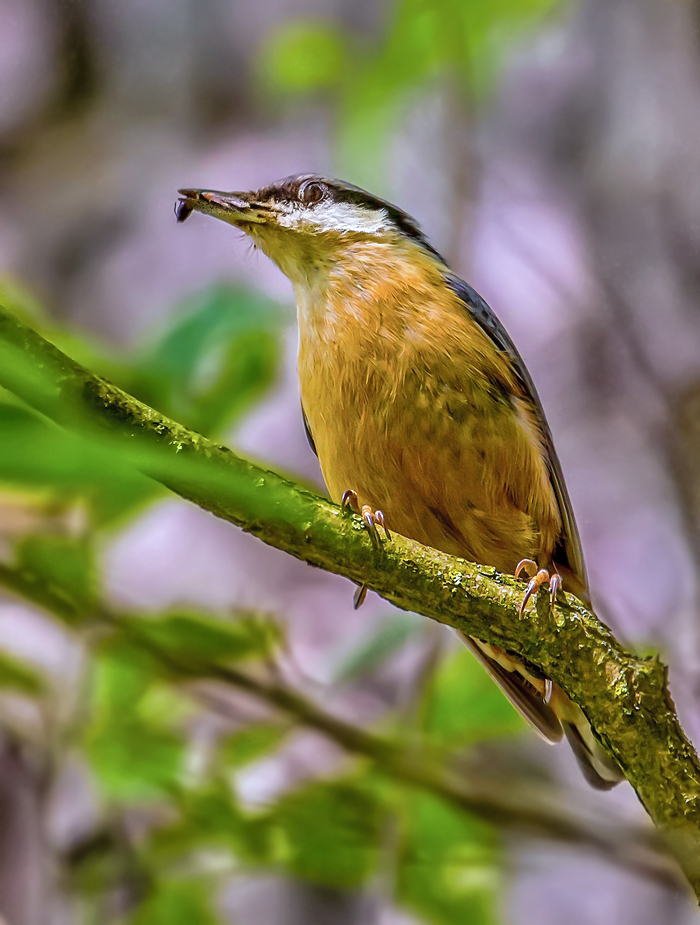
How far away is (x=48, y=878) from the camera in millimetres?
998

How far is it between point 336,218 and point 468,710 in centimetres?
48

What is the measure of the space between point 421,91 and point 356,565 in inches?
30.8

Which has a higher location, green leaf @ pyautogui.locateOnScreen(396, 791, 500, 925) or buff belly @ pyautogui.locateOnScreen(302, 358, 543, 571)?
buff belly @ pyautogui.locateOnScreen(302, 358, 543, 571)

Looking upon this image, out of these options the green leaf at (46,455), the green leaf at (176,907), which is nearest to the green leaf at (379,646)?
the green leaf at (176,907)

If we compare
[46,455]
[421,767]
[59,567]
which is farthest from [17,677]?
[46,455]

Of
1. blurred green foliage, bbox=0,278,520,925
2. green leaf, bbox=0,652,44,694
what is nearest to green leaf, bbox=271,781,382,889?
blurred green foliage, bbox=0,278,520,925

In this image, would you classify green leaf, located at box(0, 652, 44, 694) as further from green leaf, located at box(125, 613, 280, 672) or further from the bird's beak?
the bird's beak

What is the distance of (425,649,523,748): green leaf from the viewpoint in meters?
0.87

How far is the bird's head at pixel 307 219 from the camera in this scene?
2.78 feet

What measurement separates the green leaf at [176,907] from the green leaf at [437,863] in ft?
0.59

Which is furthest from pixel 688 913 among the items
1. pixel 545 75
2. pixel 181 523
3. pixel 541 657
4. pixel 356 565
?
pixel 545 75

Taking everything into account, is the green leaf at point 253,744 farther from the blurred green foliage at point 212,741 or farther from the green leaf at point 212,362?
the green leaf at point 212,362

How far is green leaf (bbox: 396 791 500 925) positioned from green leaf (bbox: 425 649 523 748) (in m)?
0.06

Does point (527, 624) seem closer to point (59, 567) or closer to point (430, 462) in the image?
point (430, 462)
